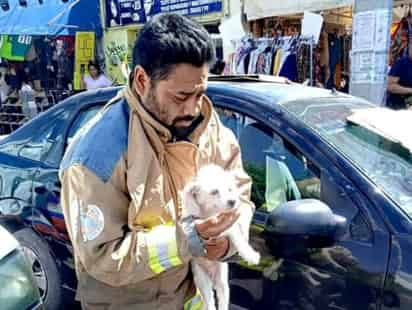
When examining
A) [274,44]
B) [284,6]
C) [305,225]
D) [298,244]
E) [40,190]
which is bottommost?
[40,190]

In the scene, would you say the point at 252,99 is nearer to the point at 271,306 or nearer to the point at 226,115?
the point at 226,115

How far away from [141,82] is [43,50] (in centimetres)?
1207

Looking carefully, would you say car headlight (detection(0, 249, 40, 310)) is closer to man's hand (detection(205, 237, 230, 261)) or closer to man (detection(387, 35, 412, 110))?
man's hand (detection(205, 237, 230, 261))

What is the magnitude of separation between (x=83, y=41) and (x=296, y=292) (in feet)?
35.8

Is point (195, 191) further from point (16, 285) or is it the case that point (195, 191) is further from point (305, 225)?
→ point (16, 285)

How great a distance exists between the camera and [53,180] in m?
3.11

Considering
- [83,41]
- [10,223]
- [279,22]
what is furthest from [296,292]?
[83,41]

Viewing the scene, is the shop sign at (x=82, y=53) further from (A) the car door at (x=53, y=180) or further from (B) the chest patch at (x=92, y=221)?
(B) the chest patch at (x=92, y=221)

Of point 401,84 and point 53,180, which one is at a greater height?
point 401,84

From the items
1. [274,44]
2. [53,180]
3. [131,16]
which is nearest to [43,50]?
[131,16]

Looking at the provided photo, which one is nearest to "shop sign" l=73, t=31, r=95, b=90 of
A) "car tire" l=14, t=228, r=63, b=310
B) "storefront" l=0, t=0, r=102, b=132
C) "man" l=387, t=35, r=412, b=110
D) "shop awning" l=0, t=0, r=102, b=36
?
"storefront" l=0, t=0, r=102, b=132

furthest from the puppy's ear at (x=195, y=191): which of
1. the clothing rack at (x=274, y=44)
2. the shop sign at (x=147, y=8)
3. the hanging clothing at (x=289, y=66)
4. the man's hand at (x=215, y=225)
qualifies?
the shop sign at (x=147, y=8)

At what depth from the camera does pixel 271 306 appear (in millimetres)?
2211

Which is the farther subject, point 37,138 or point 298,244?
point 37,138
